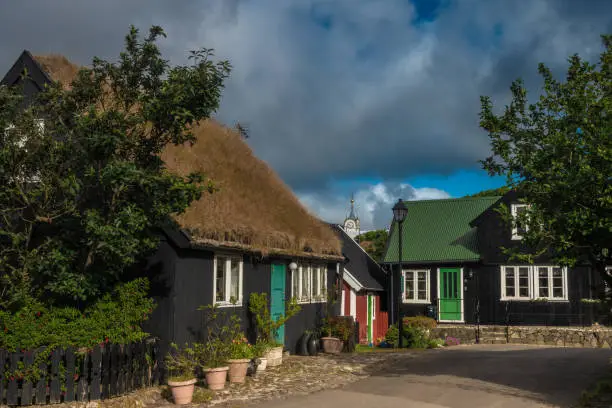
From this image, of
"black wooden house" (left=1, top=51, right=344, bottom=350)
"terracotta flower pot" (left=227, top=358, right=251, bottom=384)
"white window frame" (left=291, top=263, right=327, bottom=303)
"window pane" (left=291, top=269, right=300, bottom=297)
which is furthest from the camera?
"white window frame" (left=291, top=263, right=327, bottom=303)

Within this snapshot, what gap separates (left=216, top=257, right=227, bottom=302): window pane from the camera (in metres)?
15.5

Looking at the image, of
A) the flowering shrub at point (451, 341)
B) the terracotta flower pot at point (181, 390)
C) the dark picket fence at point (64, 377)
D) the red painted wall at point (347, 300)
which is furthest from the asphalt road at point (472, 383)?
the red painted wall at point (347, 300)

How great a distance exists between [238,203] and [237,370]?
15.0ft

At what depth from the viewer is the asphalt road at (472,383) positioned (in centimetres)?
1188

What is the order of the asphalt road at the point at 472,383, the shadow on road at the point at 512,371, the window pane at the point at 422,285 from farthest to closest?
the window pane at the point at 422,285 < the shadow on road at the point at 512,371 < the asphalt road at the point at 472,383

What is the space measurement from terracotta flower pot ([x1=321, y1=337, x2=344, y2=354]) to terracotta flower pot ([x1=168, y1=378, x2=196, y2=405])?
8.66m

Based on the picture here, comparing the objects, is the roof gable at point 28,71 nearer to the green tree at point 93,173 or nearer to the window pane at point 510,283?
the green tree at point 93,173

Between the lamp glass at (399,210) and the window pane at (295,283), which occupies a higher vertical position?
the lamp glass at (399,210)

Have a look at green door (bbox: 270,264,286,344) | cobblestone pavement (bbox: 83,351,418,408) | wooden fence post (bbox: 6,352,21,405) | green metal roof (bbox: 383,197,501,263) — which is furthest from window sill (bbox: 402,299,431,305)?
wooden fence post (bbox: 6,352,21,405)

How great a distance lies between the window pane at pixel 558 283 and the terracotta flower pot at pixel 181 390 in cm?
2029

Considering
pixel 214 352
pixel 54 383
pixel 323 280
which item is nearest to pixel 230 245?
pixel 214 352

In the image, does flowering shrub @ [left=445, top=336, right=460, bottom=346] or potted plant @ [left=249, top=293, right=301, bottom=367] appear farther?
flowering shrub @ [left=445, top=336, right=460, bottom=346]

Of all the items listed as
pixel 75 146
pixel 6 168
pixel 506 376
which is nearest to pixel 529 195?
pixel 506 376

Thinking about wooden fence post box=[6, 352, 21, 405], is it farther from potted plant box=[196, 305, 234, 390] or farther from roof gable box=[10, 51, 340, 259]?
roof gable box=[10, 51, 340, 259]
